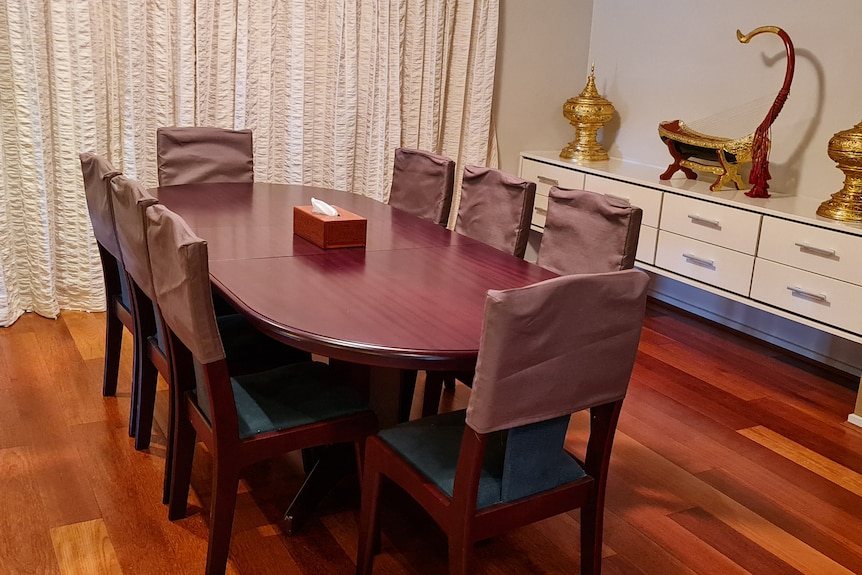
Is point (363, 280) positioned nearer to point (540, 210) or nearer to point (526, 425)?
point (526, 425)

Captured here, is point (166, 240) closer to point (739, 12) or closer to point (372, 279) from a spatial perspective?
point (372, 279)

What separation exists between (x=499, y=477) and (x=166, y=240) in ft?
3.00

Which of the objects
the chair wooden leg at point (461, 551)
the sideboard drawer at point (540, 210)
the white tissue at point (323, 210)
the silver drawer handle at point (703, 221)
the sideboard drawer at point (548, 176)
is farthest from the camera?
the sideboard drawer at point (540, 210)

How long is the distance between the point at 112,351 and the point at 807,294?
2.71 metres

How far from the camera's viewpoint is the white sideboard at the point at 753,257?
10.6ft

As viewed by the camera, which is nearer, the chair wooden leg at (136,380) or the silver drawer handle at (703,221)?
the chair wooden leg at (136,380)

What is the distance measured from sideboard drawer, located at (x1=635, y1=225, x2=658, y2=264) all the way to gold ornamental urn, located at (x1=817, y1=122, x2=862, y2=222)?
867 millimetres

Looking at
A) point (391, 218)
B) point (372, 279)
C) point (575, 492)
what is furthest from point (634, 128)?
point (575, 492)

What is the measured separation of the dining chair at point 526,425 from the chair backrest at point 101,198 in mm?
1178

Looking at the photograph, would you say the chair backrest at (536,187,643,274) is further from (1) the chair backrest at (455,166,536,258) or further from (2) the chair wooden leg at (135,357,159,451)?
(2) the chair wooden leg at (135,357,159,451)

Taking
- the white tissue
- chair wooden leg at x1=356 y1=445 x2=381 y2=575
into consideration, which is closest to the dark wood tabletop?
the white tissue

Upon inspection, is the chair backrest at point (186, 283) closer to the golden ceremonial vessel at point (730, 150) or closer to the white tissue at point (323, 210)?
the white tissue at point (323, 210)

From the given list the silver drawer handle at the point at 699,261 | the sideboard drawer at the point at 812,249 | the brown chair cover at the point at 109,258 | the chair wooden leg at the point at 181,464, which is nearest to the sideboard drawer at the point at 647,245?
the silver drawer handle at the point at 699,261

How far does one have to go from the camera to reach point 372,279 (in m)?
2.19
